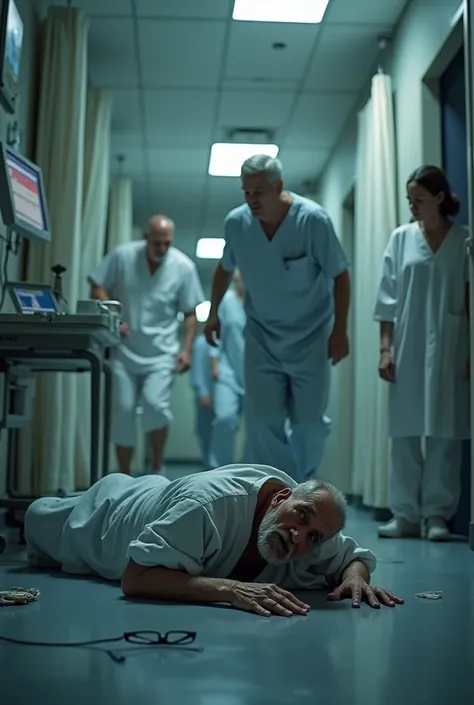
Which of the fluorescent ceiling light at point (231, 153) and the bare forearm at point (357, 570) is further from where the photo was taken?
the fluorescent ceiling light at point (231, 153)

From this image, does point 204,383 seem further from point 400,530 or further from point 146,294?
point 400,530

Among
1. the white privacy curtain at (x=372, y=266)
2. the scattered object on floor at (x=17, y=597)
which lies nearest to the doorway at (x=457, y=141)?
the white privacy curtain at (x=372, y=266)

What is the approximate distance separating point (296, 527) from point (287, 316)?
1817 millimetres

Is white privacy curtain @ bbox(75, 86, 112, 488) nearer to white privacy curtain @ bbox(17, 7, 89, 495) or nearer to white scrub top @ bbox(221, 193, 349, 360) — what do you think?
white privacy curtain @ bbox(17, 7, 89, 495)

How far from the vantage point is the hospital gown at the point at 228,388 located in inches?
232

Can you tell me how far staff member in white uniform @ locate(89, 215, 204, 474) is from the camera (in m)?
4.57

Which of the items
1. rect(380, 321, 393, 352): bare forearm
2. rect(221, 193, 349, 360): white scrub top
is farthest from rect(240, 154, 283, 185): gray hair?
rect(380, 321, 393, 352): bare forearm

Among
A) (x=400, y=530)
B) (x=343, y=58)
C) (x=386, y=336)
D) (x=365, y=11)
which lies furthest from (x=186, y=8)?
(x=400, y=530)

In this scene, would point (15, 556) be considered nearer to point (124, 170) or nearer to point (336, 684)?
point (336, 684)

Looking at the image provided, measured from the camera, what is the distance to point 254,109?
5805 mm

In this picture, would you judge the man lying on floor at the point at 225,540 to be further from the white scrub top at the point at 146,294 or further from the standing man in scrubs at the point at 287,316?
the white scrub top at the point at 146,294

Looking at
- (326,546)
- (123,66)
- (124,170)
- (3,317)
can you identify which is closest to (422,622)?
(326,546)

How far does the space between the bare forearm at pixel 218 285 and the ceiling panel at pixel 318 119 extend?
250cm

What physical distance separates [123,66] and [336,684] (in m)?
4.62
